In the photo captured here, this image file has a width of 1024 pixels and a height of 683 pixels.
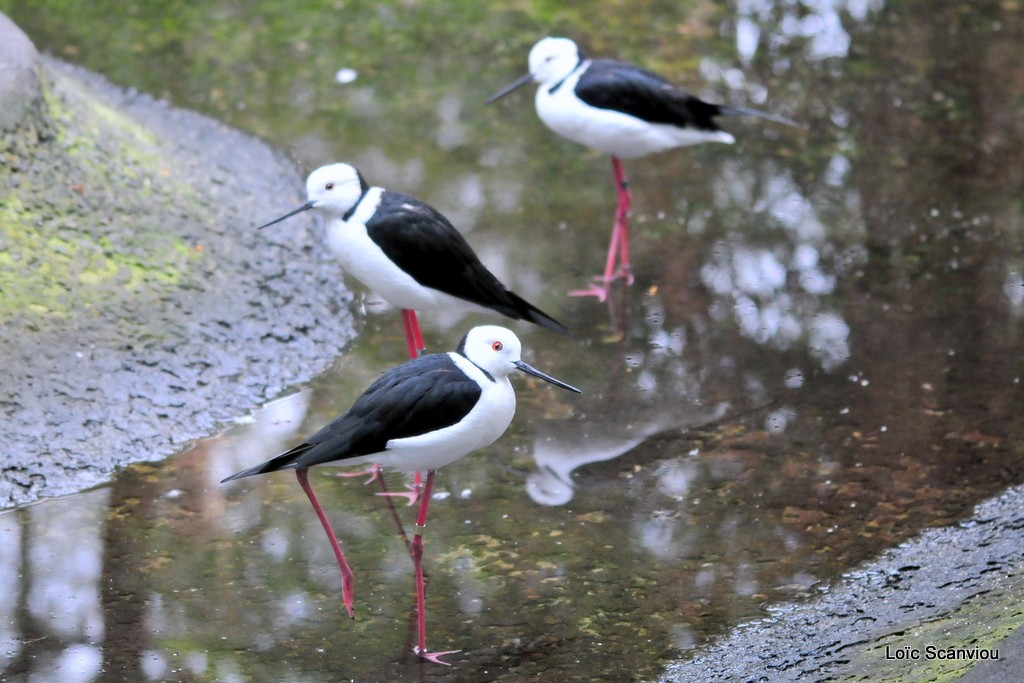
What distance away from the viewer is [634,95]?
642 cm

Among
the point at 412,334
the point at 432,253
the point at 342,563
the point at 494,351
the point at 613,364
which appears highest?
the point at 494,351

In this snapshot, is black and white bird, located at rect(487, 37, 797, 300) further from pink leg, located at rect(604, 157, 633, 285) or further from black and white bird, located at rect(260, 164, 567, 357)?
black and white bird, located at rect(260, 164, 567, 357)

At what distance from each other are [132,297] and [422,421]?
7.42 ft

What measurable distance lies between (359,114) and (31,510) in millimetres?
3850

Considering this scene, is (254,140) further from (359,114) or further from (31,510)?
(31,510)

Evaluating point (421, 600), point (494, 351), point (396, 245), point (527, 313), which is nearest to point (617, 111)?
point (527, 313)

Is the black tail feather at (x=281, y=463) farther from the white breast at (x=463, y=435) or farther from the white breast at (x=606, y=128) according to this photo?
the white breast at (x=606, y=128)

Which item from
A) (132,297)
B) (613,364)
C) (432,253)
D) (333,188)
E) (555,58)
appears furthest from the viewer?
(555,58)

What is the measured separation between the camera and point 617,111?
21.0ft

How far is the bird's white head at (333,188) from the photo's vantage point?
5.08 metres

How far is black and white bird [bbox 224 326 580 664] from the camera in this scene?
414cm

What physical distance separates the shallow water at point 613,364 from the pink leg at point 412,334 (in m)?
0.39

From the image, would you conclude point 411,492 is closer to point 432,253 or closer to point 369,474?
point 369,474

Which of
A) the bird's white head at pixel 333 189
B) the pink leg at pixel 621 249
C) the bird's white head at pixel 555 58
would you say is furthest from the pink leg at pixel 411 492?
the bird's white head at pixel 555 58
